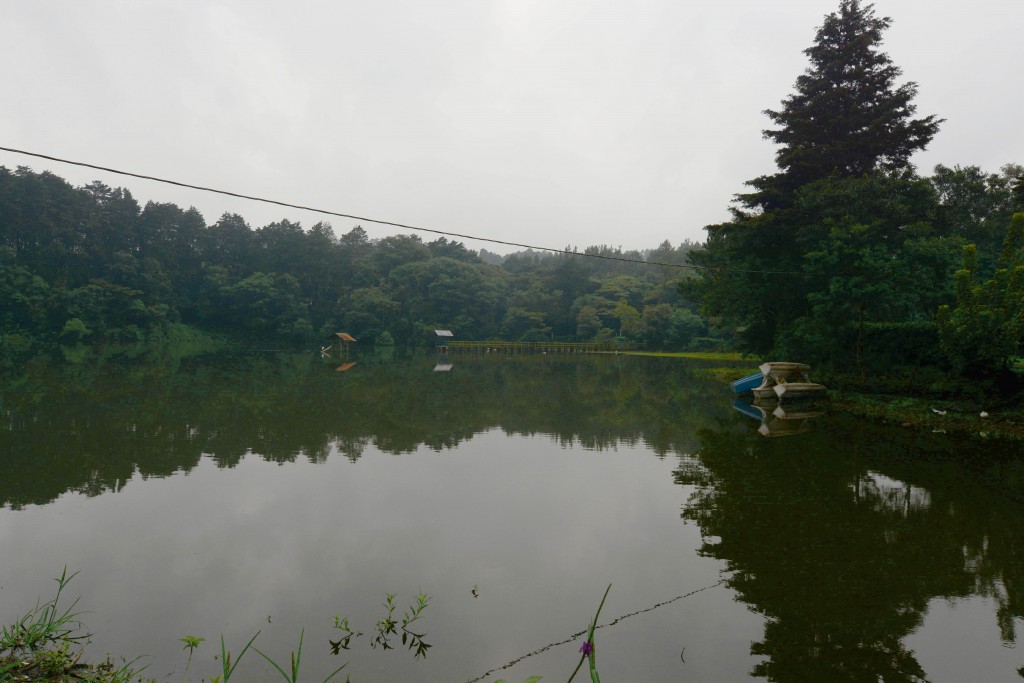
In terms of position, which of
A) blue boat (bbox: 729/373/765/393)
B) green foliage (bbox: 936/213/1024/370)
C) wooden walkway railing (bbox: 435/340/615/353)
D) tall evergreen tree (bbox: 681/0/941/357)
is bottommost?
wooden walkway railing (bbox: 435/340/615/353)

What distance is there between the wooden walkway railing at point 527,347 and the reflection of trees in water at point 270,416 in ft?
107

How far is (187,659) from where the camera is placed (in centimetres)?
436

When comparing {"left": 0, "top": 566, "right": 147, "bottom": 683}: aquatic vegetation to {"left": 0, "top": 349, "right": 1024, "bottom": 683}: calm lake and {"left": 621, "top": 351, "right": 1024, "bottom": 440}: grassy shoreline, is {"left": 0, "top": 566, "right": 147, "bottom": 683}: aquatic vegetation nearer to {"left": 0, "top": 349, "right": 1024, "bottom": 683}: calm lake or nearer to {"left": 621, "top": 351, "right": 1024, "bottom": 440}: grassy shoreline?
{"left": 0, "top": 349, "right": 1024, "bottom": 683}: calm lake

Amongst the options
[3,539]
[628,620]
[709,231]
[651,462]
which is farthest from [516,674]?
[709,231]

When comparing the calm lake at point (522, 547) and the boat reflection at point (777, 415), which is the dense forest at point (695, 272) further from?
the calm lake at point (522, 547)

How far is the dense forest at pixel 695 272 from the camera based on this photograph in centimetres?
1958

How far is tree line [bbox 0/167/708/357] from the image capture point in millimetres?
54500

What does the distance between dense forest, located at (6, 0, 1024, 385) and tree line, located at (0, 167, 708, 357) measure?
24 centimetres

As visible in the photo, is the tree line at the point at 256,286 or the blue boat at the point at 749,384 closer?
the blue boat at the point at 749,384

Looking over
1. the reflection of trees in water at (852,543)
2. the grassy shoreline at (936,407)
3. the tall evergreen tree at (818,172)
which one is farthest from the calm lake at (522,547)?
the tall evergreen tree at (818,172)

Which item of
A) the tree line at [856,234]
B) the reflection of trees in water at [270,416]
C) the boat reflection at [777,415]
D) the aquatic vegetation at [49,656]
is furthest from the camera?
the tree line at [856,234]

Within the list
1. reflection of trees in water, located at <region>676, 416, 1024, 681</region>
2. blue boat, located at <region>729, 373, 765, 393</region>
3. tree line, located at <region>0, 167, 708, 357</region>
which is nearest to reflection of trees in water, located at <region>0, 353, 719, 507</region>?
blue boat, located at <region>729, 373, 765, 393</region>

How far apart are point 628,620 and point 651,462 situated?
6.43 m

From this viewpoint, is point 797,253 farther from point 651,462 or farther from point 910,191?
point 651,462
